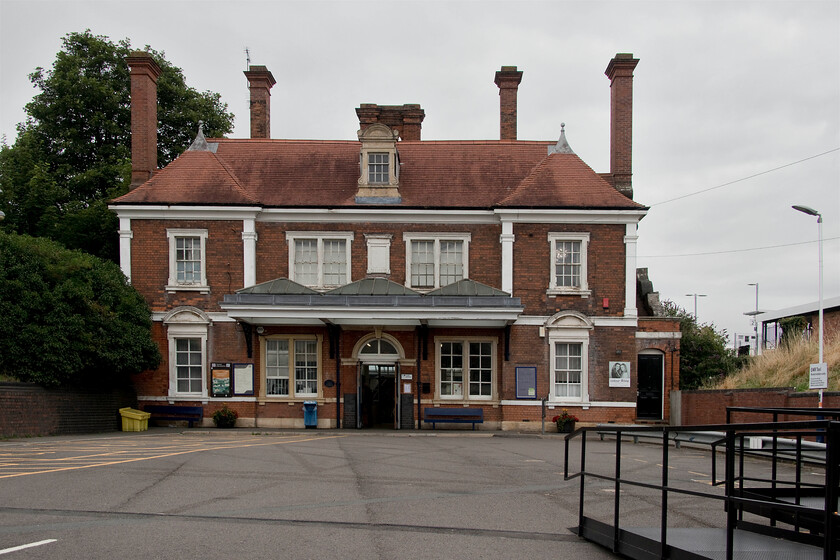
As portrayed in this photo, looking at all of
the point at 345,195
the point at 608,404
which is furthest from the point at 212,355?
the point at 608,404

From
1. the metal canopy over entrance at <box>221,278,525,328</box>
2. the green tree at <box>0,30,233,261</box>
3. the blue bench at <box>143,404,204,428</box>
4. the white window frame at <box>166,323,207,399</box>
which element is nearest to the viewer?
the metal canopy over entrance at <box>221,278,525,328</box>

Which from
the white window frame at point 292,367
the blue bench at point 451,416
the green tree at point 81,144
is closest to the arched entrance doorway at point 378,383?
the blue bench at point 451,416

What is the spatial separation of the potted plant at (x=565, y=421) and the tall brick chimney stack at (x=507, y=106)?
432 inches

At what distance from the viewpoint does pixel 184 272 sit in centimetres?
2375

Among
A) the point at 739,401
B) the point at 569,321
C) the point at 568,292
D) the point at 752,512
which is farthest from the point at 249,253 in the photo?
the point at 752,512

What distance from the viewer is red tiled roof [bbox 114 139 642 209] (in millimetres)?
23906

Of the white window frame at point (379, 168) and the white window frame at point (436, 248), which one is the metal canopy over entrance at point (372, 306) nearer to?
the white window frame at point (436, 248)

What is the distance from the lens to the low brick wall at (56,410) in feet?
60.1

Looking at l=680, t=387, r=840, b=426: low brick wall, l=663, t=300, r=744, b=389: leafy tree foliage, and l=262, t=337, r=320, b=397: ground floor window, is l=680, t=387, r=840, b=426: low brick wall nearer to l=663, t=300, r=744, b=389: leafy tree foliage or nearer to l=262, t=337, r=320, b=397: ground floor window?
l=663, t=300, r=744, b=389: leafy tree foliage

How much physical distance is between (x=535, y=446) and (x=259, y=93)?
18.5 metres

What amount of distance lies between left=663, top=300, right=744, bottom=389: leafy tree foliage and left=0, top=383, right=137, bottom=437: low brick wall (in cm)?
2096

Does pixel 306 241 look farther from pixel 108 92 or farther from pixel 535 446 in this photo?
pixel 108 92

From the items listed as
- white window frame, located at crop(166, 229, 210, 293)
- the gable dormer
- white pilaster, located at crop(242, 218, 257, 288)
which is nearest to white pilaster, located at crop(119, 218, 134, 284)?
white window frame, located at crop(166, 229, 210, 293)

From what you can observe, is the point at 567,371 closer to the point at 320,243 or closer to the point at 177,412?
the point at 320,243
